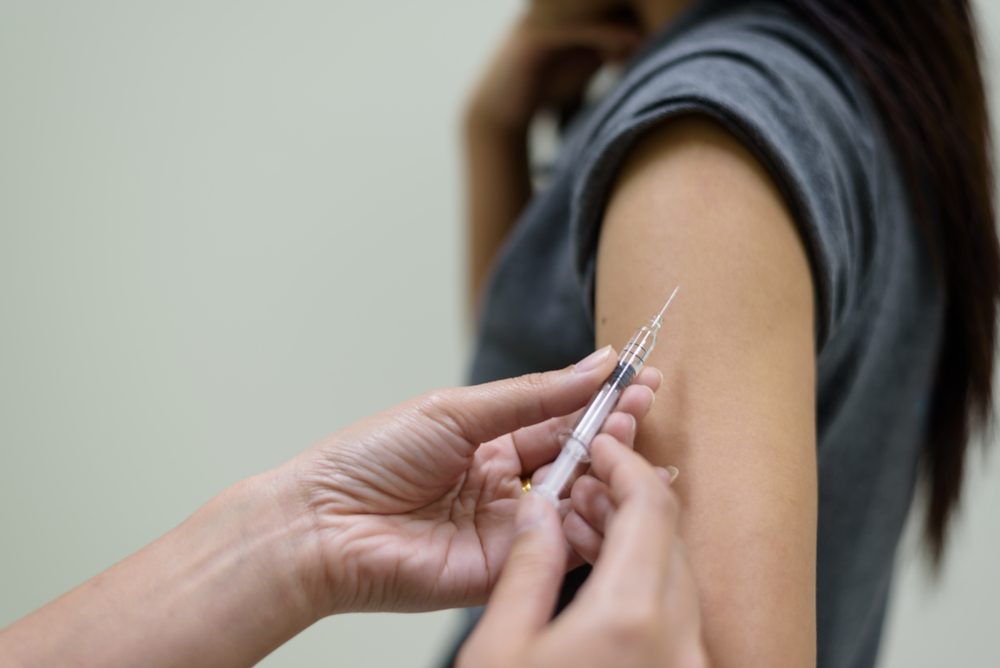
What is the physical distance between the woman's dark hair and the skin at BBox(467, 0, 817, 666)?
0.23 m

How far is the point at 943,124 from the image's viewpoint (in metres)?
0.72

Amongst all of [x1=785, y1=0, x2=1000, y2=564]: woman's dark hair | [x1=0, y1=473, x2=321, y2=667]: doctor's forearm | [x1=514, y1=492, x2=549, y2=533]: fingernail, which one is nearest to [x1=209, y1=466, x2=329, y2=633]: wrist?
[x1=0, y1=473, x2=321, y2=667]: doctor's forearm

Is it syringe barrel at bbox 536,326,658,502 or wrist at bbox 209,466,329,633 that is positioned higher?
syringe barrel at bbox 536,326,658,502

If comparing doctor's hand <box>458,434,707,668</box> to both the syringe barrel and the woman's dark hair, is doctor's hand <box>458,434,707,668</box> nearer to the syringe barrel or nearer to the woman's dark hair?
the syringe barrel

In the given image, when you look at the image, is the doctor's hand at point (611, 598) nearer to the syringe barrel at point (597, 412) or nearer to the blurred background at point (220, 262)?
the syringe barrel at point (597, 412)

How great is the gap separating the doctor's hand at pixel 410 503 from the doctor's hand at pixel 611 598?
10cm

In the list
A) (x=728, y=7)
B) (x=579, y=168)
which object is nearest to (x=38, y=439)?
(x=579, y=168)

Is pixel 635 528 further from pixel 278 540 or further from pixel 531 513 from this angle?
pixel 278 540

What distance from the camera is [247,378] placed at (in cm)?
147

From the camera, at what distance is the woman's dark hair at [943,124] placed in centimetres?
70

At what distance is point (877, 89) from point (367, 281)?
0.99 metres

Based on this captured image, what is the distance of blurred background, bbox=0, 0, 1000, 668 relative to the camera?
1.41 m

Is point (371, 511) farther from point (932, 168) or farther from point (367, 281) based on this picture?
point (367, 281)

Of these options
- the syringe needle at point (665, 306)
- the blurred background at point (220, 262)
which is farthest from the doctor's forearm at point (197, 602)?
the blurred background at point (220, 262)
